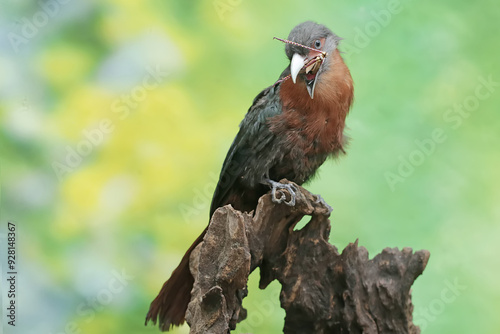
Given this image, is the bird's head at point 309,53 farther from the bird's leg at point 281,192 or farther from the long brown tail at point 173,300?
the long brown tail at point 173,300

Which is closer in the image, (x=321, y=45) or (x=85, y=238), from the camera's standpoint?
(x=321, y=45)

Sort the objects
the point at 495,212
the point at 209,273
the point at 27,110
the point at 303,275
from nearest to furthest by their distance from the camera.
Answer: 1. the point at 209,273
2. the point at 303,275
3. the point at 27,110
4. the point at 495,212

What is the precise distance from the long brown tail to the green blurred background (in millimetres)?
454

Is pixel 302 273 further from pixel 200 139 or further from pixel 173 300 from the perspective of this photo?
pixel 200 139

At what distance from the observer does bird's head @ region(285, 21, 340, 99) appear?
1.82 m

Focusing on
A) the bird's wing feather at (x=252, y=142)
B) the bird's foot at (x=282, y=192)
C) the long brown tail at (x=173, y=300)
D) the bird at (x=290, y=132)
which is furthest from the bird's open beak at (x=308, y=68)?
the long brown tail at (x=173, y=300)

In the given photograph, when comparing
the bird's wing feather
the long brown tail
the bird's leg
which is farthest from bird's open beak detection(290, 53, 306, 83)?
the long brown tail

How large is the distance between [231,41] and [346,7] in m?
0.54

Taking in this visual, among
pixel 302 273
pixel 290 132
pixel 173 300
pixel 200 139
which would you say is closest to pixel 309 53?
pixel 290 132

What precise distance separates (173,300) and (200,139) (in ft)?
2.52

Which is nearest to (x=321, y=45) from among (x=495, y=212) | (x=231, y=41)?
(x=231, y=41)

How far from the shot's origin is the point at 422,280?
2.54 m

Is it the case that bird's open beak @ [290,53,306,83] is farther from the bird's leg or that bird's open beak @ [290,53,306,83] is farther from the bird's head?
the bird's leg

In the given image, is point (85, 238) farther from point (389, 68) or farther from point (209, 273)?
point (389, 68)
